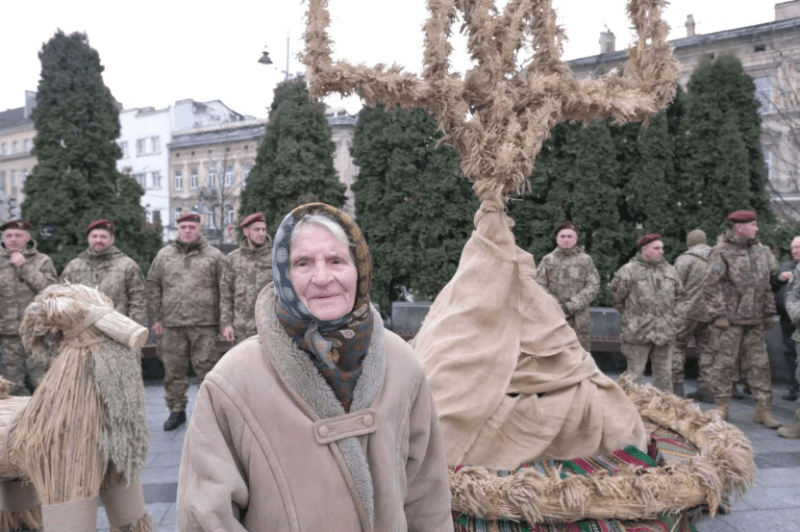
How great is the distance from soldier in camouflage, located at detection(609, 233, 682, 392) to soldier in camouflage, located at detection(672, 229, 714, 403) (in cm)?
82

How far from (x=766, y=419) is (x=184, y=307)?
6.15m

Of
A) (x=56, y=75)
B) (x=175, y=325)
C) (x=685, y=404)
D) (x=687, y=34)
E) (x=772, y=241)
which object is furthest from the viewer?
(x=687, y=34)

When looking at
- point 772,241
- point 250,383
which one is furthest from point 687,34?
point 250,383

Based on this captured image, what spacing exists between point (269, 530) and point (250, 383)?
41 centimetres

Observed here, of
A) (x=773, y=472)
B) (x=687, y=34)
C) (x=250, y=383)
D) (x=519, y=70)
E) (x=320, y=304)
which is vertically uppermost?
(x=687, y=34)

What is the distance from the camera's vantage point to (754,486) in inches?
177

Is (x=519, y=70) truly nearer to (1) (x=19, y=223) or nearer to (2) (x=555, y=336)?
(2) (x=555, y=336)

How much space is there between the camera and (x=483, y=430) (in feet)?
11.6

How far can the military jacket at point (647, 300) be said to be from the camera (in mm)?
6695

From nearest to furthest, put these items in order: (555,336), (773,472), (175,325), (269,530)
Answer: (269,530) < (555,336) < (773,472) < (175,325)

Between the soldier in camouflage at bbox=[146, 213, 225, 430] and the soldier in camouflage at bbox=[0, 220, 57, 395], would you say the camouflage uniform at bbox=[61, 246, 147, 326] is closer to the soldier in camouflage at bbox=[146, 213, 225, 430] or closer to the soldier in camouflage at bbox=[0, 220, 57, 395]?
the soldier in camouflage at bbox=[146, 213, 225, 430]

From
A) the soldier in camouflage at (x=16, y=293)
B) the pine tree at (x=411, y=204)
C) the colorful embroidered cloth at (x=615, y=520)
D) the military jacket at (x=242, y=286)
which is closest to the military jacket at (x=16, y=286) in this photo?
the soldier in camouflage at (x=16, y=293)

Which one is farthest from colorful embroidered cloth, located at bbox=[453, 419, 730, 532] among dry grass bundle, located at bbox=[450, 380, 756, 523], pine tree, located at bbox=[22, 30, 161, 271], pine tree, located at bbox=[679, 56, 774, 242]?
pine tree, located at bbox=[22, 30, 161, 271]

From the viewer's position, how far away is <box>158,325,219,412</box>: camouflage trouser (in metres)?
6.48
